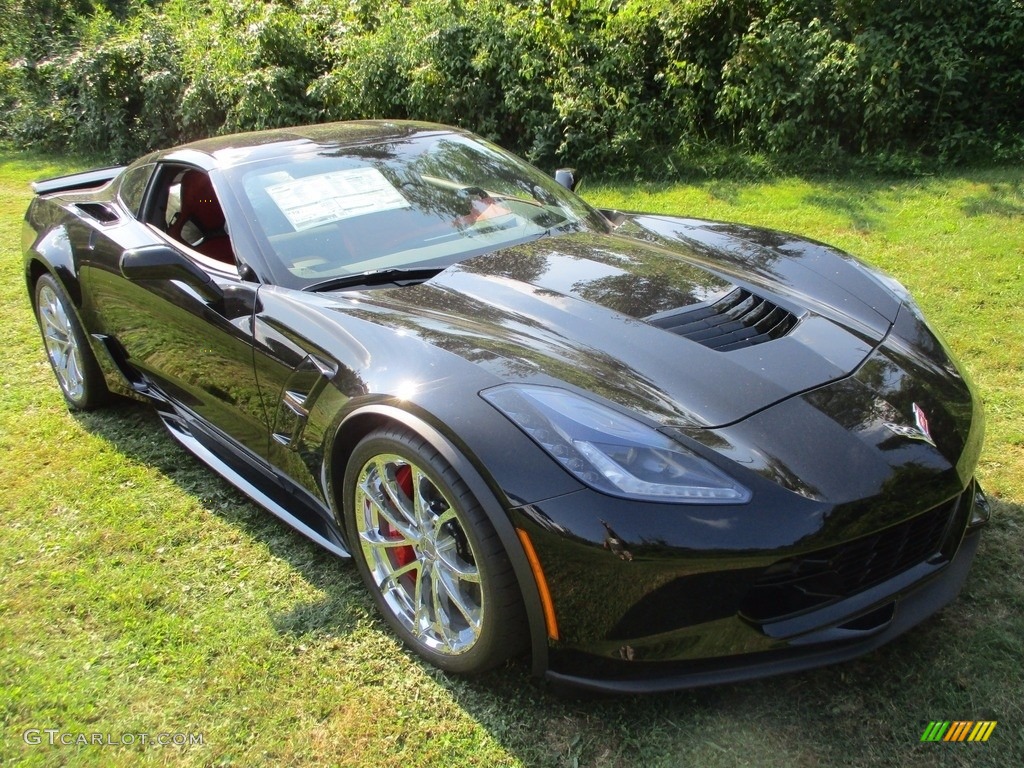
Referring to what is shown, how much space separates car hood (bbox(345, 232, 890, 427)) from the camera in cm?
225

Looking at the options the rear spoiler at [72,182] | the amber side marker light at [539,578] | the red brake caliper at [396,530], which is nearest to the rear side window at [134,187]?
the rear spoiler at [72,182]

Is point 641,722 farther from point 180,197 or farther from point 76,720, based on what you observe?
point 180,197

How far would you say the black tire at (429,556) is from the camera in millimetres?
2105

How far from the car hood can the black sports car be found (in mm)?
12

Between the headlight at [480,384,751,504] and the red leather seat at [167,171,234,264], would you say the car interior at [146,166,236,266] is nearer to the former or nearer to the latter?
the red leather seat at [167,171,234,264]

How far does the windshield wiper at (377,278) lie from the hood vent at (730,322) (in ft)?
2.69

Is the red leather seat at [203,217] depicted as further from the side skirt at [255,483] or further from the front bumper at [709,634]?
the front bumper at [709,634]

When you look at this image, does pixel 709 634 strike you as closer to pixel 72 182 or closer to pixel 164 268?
pixel 164 268

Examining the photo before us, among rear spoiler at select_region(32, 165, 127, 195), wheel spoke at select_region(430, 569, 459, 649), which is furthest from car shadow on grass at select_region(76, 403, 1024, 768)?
rear spoiler at select_region(32, 165, 127, 195)

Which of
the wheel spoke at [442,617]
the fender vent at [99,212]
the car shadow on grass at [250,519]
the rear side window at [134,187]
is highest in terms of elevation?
the rear side window at [134,187]

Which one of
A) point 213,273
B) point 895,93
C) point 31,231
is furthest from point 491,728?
point 895,93

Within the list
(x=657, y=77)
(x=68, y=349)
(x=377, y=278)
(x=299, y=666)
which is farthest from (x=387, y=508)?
(x=657, y=77)

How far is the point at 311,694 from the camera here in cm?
238

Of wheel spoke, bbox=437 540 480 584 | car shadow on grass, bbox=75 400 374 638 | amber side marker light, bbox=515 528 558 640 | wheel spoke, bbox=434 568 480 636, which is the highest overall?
amber side marker light, bbox=515 528 558 640
